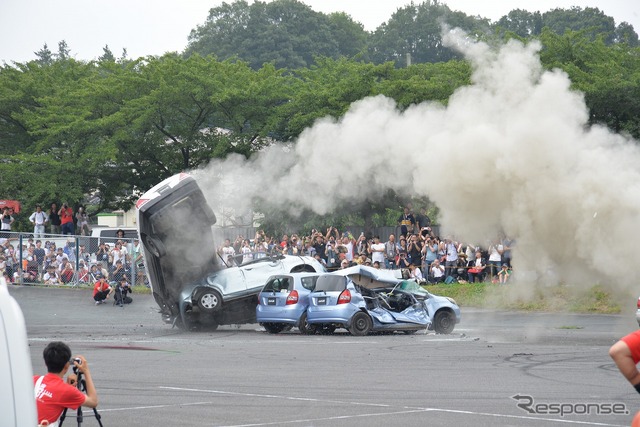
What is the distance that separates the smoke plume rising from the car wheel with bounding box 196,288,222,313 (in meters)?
5.35

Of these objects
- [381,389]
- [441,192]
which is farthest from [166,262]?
[381,389]

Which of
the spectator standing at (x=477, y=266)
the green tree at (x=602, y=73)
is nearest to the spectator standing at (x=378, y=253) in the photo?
the spectator standing at (x=477, y=266)

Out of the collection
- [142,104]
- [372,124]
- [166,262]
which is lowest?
[166,262]

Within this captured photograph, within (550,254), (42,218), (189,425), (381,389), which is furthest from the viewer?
(42,218)

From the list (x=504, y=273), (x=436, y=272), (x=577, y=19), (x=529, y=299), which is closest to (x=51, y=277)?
(x=436, y=272)

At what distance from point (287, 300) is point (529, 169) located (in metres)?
6.31

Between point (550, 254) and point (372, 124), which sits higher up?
point (372, 124)

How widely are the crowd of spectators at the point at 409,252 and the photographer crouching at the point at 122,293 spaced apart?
141 inches

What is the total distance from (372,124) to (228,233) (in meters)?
10.5

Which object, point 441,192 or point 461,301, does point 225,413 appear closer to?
point 441,192

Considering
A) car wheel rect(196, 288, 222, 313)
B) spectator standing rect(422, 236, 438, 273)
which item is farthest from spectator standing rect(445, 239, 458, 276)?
car wheel rect(196, 288, 222, 313)

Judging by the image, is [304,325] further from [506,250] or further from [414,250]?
[414,250]

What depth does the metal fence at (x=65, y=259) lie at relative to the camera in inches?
1228

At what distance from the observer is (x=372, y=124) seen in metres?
22.1
